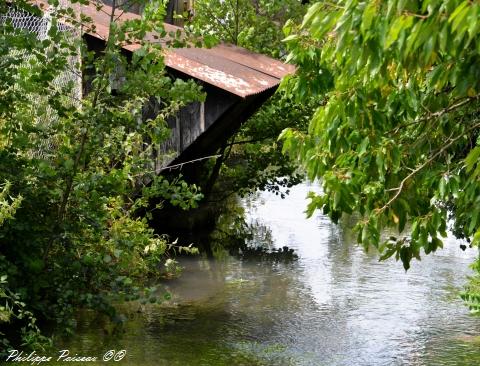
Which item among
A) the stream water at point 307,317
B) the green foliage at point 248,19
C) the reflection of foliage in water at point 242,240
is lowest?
the stream water at point 307,317

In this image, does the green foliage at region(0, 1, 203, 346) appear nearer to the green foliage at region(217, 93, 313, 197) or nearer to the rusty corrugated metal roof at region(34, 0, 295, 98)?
the rusty corrugated metal roof at region(34, 0, 295, 98)

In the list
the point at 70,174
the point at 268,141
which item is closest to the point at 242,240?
the point at 268,141

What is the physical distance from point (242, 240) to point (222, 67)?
4.34 m

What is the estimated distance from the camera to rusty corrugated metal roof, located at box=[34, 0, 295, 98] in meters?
9.88

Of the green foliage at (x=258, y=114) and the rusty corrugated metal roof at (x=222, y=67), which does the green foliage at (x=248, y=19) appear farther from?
the rusty corrugated metal roof at (x=222, y=67)

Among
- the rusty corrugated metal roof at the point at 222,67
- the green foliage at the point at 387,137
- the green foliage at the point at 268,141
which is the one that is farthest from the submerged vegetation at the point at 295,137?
the green foliage at the point at 268,141

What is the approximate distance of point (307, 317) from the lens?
9.29 metres

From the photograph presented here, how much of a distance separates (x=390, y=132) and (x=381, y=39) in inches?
68.5

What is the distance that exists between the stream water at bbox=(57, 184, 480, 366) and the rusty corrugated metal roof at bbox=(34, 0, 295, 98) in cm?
241

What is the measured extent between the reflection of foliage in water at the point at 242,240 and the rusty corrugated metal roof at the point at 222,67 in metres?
2.71

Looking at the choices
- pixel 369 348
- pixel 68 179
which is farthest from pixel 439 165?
pixel 369 348

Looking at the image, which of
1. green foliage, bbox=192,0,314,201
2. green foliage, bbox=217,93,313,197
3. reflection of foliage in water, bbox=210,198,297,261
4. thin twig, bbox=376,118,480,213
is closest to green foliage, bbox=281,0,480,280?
thin twig, bbox=376,118,480,213

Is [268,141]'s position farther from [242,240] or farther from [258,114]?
[242,240]

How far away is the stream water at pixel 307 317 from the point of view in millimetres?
7863
